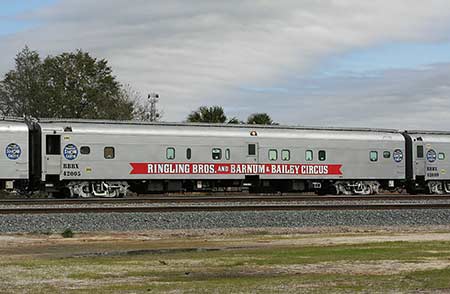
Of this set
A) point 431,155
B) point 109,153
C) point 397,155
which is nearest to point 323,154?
point 397,155

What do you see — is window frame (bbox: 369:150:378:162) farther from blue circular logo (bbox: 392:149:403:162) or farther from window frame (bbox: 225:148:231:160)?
window frame (bbox: 225:148:231:160)

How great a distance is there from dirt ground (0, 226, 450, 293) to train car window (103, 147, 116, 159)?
15.1 meters

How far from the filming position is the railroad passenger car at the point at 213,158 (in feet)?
107

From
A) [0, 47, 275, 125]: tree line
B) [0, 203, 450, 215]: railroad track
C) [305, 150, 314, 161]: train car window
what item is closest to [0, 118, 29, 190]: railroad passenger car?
[0, 203, 450, 215]: railroad track

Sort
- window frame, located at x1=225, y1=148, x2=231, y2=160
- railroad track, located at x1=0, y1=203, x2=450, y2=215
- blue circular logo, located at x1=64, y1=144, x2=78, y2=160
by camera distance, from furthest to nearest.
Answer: window frame, located at x1=225, y1=148, x2=231, y2=160 → blue circular logo, located at x1=64, y1=144, x2=78, y2=160 → railroad track, located at x1=0, y1=203, x2=450, y2=215

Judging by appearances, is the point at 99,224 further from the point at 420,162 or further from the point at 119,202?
the point at 420,162

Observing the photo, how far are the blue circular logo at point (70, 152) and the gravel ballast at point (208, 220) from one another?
1135cm

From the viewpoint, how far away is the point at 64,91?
68688mm

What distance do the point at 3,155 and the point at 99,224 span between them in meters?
12.9

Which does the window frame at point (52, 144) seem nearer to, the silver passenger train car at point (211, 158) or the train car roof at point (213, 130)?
the silver passenger train car at point (211, 158)

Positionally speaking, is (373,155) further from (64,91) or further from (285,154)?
(64,91)

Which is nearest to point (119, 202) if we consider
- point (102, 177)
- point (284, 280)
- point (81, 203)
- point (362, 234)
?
point (81, 203)

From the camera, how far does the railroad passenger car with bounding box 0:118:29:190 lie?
103 feet

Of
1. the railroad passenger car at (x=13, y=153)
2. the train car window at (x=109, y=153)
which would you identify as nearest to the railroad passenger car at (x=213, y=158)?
the train car window at (x=109, y=153)
